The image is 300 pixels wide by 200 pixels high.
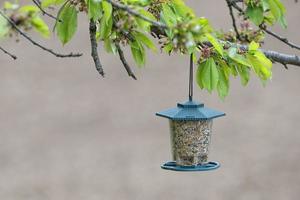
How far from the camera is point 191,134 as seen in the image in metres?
3.96

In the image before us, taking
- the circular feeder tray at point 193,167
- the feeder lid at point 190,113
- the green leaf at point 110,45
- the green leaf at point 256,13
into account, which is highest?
the green leaf at point 256,13

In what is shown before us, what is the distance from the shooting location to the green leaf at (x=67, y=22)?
3.17 metres

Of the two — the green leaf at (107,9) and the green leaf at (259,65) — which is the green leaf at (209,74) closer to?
the green leaf at (259,65)

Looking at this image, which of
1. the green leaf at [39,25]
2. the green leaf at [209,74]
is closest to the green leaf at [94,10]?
the green leaf at [209,74]

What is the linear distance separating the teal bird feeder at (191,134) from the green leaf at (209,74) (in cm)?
51

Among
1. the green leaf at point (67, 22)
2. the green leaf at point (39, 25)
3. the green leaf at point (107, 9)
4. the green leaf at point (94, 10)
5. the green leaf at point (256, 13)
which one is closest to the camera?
the green leaf at point (39, 25)

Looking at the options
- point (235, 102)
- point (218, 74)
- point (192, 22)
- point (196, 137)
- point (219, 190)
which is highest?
point (192, 22)

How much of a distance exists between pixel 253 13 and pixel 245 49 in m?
0.16

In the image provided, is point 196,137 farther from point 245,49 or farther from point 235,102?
point 235,102

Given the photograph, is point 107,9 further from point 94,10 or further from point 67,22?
point 67,22

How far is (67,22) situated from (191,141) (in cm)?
100

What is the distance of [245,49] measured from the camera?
11.1ft

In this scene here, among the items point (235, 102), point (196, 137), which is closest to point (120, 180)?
point (235, 102)

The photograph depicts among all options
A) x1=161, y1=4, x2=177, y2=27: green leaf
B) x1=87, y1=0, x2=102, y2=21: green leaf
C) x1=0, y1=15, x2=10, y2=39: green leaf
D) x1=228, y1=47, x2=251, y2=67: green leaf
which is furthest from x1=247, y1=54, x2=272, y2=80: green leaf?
x1=0, y1=15, x2=10, y2=39: green leaf
